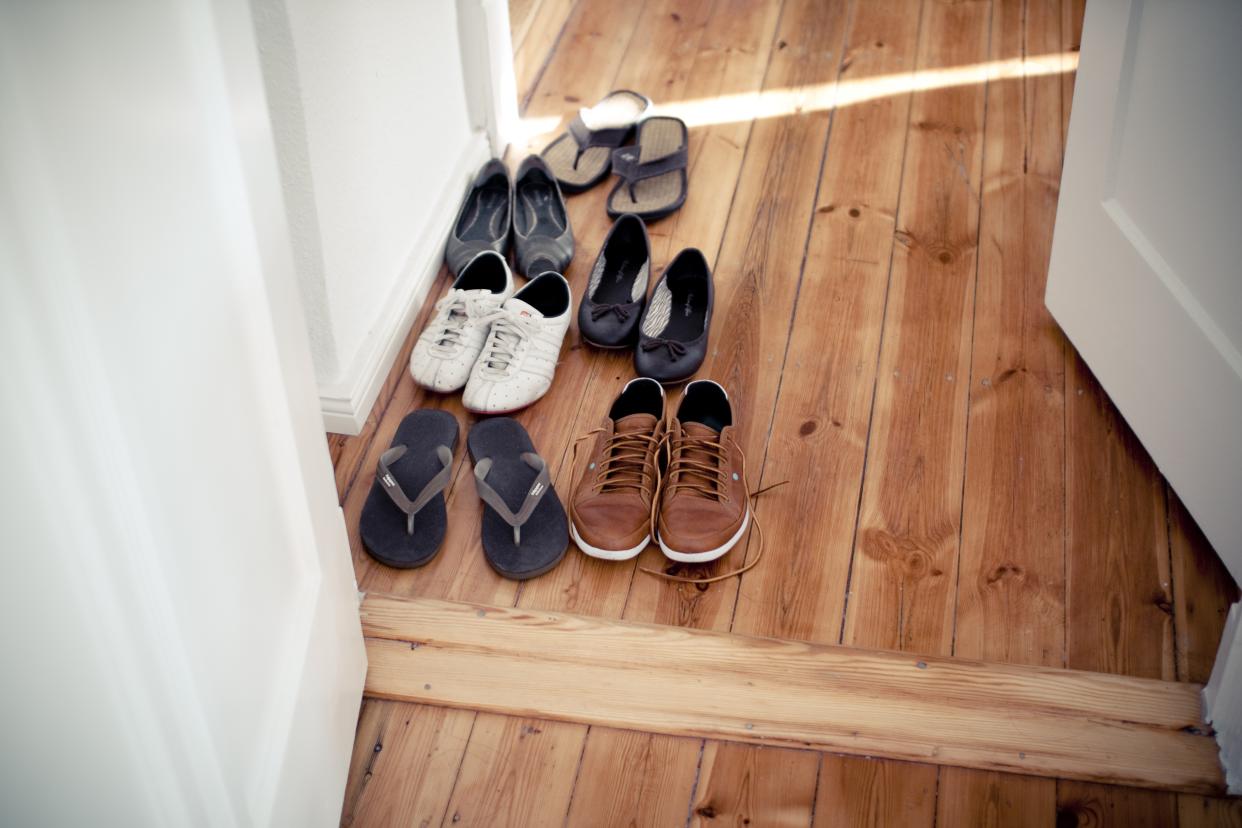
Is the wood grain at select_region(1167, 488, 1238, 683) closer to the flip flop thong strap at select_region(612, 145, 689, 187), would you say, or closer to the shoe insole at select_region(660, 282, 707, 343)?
the shoe insole at select_region(660, 282, 707, 343)

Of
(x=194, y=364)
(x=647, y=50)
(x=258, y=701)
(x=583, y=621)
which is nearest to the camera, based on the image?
(x=194, y=364)

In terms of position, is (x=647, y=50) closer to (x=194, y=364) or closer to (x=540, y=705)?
(x=540, y=705)

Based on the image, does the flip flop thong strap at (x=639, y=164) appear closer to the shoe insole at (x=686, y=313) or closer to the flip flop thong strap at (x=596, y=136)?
Answer: the flip flop thong strap at (x=596, y=136)

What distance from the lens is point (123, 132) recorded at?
0.76m

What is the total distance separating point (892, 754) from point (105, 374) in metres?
1.09

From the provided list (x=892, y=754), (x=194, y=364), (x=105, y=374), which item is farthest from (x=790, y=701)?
(x=105, y=374)

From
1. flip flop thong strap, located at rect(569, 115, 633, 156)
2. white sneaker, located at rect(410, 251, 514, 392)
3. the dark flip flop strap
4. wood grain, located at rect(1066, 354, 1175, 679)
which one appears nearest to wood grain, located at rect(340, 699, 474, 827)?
white sneaker, located at rect(410, 251, 514, 392)

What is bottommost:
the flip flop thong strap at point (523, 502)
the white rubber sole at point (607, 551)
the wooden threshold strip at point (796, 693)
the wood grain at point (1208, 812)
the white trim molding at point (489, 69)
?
the wood grain at point (1208, 812)

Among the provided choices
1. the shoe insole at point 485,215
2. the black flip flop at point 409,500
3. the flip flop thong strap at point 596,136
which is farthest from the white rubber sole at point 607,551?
the flip flop thong strap at point 596,136

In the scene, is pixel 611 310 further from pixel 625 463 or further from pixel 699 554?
pixel 699 554

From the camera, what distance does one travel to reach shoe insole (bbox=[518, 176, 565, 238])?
2223 millimetres

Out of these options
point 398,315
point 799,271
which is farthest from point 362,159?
point 799,271

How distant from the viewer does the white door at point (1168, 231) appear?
58.2 inches

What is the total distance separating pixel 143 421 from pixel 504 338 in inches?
45.5
